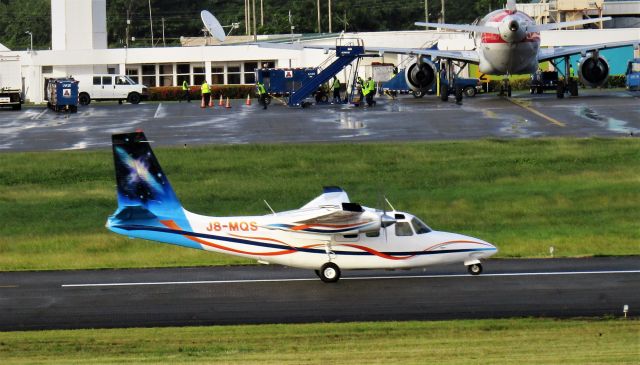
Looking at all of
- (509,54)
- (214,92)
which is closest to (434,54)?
(509,54)

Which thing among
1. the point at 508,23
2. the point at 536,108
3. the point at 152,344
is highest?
the point at 508,23

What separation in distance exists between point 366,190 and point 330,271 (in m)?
11.7

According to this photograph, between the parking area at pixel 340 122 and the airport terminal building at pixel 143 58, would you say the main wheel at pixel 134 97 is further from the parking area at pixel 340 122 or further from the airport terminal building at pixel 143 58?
the airport terminal building at pixel 143 58

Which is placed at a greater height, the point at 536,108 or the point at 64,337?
the point at 536,108

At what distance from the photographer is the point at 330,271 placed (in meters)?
28.0

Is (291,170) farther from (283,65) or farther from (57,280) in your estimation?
(283,65)

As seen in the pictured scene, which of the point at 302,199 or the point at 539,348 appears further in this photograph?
the point at 302,199

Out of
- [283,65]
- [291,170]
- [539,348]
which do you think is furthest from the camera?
[283,65]

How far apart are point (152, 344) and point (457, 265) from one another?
11.3 metres

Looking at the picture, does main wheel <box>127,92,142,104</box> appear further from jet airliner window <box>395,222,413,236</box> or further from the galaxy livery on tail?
jet airliner window <box>395,222,413,236</box>

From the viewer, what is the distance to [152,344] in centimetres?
2170

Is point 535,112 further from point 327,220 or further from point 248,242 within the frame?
point 248,242

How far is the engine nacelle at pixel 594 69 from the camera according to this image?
62406 mm

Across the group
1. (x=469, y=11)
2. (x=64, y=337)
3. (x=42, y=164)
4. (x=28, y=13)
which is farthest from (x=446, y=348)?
(x=28, y=13)
